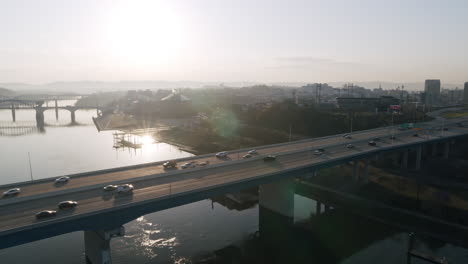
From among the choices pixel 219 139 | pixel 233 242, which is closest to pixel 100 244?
pixel 233 242

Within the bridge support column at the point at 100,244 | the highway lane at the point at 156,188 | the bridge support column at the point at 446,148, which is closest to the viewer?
the highway lane at the point at 156,188

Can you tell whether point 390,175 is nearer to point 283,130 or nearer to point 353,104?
point 283,130

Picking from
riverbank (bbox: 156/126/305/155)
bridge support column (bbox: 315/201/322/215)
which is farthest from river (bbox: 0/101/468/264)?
riverbank (bbox: 156/126/305/155)

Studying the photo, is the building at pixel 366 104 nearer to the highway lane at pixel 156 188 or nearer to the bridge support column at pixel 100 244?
the highway lane at pixel 156 188

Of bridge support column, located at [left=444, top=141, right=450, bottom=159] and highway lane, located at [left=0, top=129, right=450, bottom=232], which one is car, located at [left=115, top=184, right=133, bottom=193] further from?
bridge support column, located at [left=444, top=141, right=450, bottom=159]

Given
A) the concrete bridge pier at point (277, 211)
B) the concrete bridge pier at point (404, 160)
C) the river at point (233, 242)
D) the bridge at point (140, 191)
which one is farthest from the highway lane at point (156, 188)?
the concrete bridge pier at point (404, 160)

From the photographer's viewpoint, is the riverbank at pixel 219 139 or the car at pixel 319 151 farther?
the riverbank at pixel 219 139

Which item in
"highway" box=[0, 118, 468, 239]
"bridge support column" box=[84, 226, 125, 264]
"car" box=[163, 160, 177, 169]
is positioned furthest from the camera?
"car" box=[163, 160, 177, 169]
